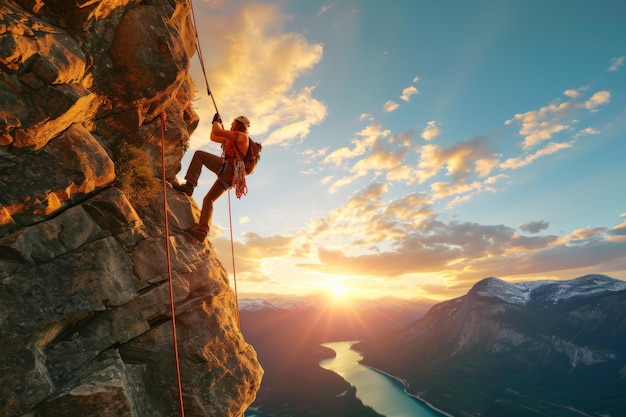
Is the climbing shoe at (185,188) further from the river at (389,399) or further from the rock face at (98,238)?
the river at (389,399)

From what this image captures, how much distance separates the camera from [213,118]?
41.0 ft

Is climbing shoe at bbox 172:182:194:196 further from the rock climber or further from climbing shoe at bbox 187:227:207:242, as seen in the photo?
climbing shoe at bbox 187:227:207:242

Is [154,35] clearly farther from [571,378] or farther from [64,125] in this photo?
[571,378]

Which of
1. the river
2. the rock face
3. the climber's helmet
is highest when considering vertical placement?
the climber's helmet

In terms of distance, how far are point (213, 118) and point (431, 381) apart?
223 metres

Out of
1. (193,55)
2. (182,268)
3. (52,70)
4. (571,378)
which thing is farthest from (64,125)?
(571,378)

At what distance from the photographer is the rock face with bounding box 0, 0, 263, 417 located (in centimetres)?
723

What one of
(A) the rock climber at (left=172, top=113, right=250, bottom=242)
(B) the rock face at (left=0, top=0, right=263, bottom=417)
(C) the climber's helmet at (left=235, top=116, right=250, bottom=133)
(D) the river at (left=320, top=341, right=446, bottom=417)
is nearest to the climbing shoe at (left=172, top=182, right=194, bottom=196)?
(A) the rock climber at (left=172, top=113, right=250, bottom=242)

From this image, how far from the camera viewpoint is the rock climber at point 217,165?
11648 mm

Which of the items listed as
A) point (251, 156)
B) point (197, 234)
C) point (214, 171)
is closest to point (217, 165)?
point (214, 171)

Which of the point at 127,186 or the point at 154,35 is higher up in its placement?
the point at 154,35

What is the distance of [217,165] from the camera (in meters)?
12.2

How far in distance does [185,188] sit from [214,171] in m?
1.15

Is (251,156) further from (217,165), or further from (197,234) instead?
(197,234)
